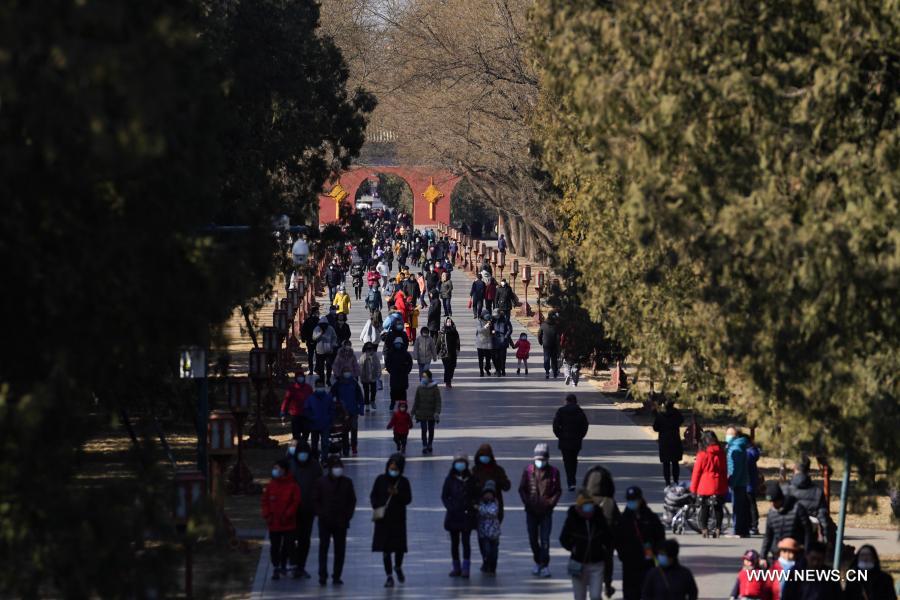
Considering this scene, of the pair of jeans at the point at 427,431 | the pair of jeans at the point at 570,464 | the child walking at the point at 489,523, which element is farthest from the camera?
the pair of jeans at the point at 427,431

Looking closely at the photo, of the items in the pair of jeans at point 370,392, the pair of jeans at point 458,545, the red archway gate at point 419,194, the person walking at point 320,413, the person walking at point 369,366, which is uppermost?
the red archway gate at point 419,194

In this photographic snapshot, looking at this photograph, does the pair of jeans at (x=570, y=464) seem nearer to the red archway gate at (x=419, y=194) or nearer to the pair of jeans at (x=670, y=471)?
the pair of jeans at (x=670, y=471)

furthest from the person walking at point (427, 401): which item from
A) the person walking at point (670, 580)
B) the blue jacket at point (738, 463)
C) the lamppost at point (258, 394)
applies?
the person walking at point (670, 580)

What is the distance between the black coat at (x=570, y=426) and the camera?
2162 centimetres

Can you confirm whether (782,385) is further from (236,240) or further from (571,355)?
(571,355)

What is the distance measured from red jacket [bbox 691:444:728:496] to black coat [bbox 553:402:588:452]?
261 cm

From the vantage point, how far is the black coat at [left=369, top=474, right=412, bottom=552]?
54.1 feet

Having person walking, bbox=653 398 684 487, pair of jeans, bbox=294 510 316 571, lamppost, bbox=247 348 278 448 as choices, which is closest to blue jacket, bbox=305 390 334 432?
lamppost, bbox=247 348 278 448

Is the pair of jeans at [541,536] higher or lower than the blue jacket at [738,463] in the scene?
lower

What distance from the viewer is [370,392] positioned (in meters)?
30.4

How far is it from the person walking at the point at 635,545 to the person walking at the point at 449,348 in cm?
1679

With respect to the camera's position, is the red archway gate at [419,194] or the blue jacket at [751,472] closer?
the blue jacket at [751,472]

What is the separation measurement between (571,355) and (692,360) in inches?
482

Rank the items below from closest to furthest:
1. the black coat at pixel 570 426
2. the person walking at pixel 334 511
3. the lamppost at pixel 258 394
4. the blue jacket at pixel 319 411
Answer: the person walking at pixel 334 511, the black coat at pixel 570 426, the blue jacket at pixel 319 411, the lamppost at pixel 258 394
